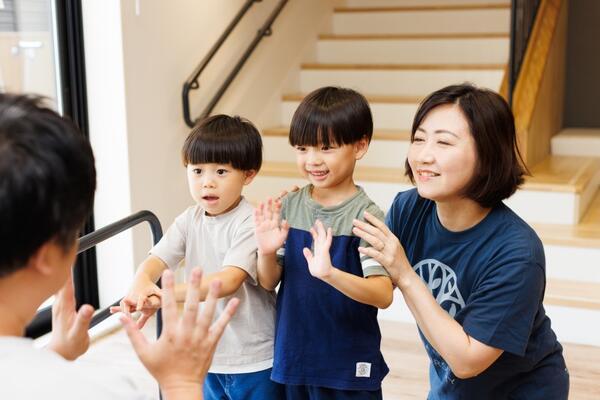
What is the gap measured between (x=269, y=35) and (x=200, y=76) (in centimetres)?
83

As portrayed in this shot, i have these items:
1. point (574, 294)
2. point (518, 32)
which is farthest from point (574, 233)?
point (518, 32)

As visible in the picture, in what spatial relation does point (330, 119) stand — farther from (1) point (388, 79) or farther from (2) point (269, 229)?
(1) point (388, 79)

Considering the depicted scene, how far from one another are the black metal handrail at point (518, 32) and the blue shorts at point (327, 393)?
2.73m

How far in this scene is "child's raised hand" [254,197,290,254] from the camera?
1.66 metres

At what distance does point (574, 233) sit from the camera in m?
3.64

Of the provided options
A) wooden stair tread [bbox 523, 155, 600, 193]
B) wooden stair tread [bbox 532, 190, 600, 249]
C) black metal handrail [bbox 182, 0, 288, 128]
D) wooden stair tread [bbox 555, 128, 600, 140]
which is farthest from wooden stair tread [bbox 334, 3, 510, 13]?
wooden stair tread [bbox 532, 190, 600, 249]

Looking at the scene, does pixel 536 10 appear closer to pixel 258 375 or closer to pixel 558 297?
pixel 558 297

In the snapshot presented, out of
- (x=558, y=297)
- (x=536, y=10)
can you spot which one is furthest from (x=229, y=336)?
(x=536, y=10)

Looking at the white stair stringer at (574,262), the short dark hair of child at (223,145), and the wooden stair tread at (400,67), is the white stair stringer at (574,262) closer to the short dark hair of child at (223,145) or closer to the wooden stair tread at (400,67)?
the wooden stair tread at (400,67)

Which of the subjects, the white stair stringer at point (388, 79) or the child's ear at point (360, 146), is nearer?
the child's ear at point (360, 146)

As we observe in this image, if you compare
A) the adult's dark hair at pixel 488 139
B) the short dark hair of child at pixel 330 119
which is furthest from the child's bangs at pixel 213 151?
the adult's dark hair at pixel 488 139

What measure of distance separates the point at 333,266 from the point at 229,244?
0.91ft

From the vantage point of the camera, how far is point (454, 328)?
1542 millimetres

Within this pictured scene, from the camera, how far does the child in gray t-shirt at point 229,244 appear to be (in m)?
1.82
